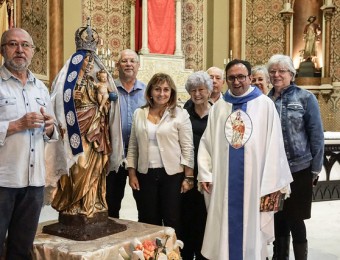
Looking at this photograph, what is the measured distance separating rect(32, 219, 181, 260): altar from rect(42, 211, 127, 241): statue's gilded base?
36 millimetres

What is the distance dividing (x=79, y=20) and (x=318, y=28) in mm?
5318

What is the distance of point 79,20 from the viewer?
9.36 meters

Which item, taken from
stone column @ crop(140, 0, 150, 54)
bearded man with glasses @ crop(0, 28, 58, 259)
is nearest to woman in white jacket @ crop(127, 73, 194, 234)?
bearded man with glasses @ crop(0, 28, 58, 259)

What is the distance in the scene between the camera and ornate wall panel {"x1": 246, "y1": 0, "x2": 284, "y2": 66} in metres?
10.9

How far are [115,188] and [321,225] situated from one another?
2.97 meters

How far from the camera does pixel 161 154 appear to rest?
325 centimetres

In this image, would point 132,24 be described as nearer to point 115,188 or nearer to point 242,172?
point 115,188

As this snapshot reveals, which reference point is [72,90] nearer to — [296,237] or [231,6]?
[296,237]

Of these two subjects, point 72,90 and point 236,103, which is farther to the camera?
point 236,103

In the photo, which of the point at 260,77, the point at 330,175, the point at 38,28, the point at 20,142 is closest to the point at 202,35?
the point at 38,28

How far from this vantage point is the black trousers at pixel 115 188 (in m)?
3.52

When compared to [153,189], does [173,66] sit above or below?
above

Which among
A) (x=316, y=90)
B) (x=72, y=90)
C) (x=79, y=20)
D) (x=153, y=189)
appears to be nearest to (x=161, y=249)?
(x=153, y=189)

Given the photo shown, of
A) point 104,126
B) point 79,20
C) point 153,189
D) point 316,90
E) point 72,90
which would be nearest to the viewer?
point 72,90
